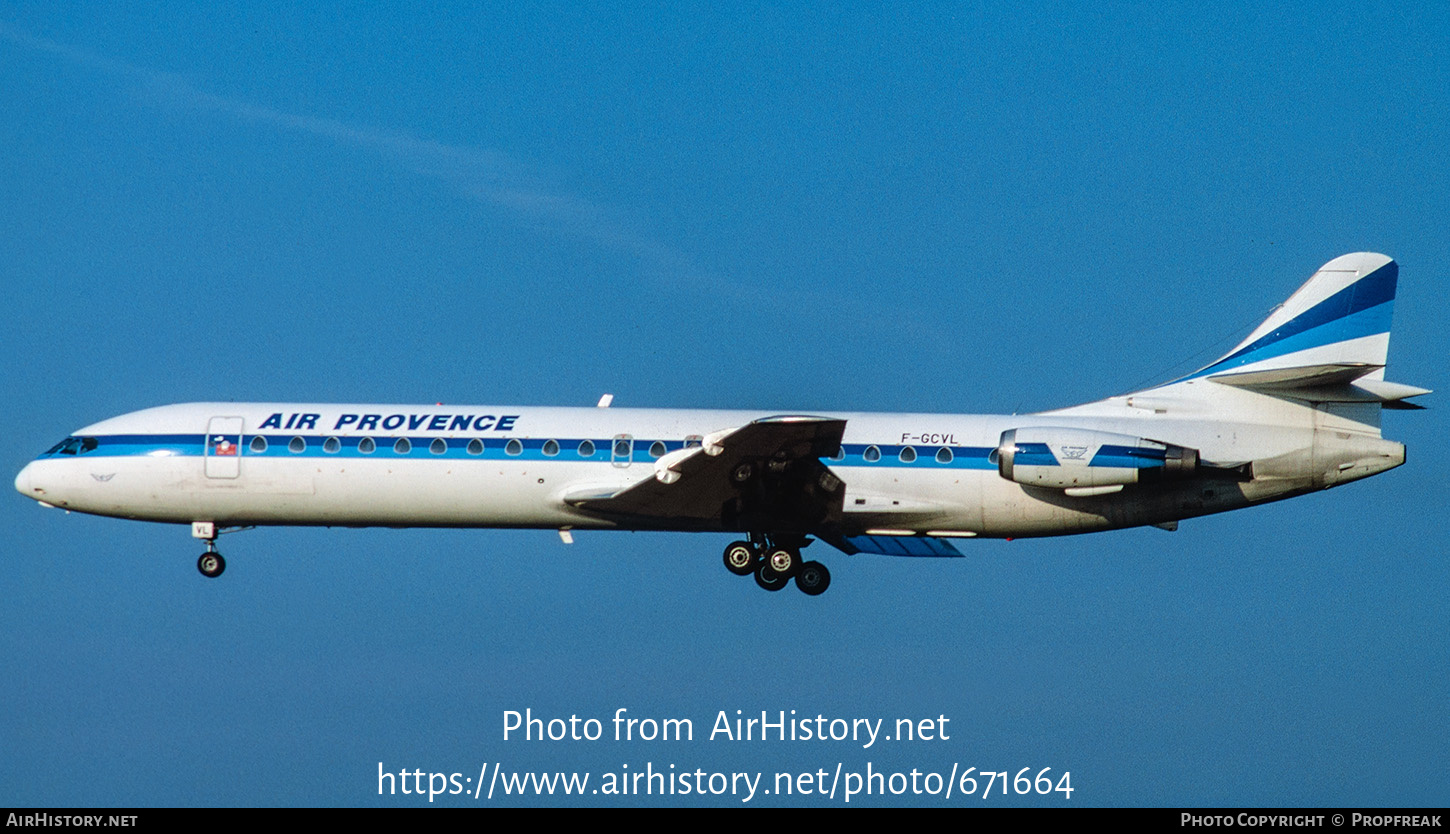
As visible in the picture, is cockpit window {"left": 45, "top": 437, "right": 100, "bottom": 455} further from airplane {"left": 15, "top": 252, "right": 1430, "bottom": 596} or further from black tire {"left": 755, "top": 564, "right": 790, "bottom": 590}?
black tire {"left": 755, "top": 564, "right": 790, "bottom": 590}

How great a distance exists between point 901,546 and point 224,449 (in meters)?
13.2

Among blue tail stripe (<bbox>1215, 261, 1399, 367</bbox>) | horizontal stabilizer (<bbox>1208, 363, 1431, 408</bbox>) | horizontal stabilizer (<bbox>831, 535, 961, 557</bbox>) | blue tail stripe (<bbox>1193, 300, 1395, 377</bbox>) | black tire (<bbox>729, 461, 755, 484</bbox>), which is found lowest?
horizontal stabilizer (<bbox>831, 535, 961, 557</bbox>)

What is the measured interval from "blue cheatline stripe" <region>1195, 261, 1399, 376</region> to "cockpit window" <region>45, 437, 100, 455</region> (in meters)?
22.0

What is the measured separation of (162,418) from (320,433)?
3448 mm

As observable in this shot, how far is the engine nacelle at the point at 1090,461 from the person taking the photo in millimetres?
26312

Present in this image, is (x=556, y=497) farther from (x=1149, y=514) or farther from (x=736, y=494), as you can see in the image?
(x=1149, y=514)

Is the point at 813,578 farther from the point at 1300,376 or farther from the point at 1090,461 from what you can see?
the point at 1300,376

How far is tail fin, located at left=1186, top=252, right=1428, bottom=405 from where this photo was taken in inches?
1112

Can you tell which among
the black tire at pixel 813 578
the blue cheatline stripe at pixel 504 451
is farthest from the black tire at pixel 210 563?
the black tire at pixel 813 578

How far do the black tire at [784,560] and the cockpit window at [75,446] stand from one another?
13209 millimetres

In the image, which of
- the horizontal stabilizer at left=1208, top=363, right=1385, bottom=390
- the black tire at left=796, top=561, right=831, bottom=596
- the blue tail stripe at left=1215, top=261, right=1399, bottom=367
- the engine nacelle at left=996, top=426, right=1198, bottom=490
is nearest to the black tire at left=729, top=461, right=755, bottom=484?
the black tire at left=796, top=561, right=831, bottom=596

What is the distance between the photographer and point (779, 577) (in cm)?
2966

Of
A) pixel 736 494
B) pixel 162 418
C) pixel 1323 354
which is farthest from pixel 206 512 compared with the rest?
pixel 1323 354

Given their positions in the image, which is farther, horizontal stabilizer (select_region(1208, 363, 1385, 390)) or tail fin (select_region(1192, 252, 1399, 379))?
tail fin (select_region(1192, 252, 1399, 379))
